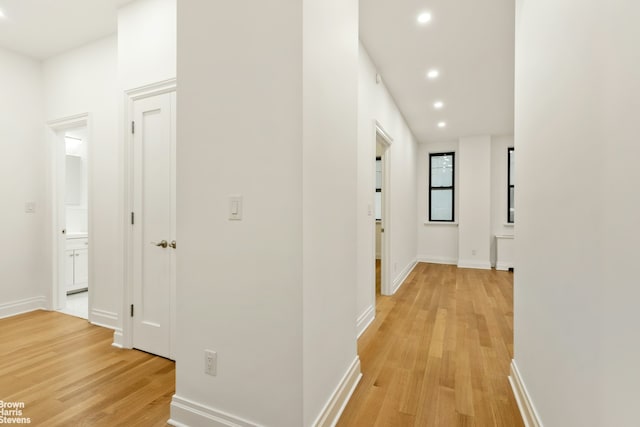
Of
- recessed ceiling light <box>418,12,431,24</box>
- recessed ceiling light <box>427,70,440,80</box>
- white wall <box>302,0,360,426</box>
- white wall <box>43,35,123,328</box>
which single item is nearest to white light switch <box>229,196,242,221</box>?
white wall <box>302,0,360,426</box>

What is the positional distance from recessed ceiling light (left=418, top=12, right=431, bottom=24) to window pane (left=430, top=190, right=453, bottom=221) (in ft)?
17.0

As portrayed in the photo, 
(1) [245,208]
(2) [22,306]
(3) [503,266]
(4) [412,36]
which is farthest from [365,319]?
(3) [503,266]

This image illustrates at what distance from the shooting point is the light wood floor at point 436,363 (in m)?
1.81

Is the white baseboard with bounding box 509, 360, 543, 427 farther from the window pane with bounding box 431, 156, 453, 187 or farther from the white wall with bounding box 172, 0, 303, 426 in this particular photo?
the window pane with bounding box 431, 156, 453, 187

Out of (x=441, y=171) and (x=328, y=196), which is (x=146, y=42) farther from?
(x=441, y=171)

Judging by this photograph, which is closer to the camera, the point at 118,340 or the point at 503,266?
the point at 118,340

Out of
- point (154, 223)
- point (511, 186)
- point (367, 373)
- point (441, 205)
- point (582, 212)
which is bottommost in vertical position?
point (367, 373)

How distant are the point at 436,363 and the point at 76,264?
15.9 ft

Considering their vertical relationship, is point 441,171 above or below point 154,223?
above

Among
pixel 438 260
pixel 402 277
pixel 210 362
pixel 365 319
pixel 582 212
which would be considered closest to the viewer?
pixel 582 212

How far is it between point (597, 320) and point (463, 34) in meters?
2.86

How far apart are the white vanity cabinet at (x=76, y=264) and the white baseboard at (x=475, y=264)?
22.5 ft

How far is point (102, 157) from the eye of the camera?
3.22 meters

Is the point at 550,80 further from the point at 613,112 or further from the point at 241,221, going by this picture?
the point at 241,221
